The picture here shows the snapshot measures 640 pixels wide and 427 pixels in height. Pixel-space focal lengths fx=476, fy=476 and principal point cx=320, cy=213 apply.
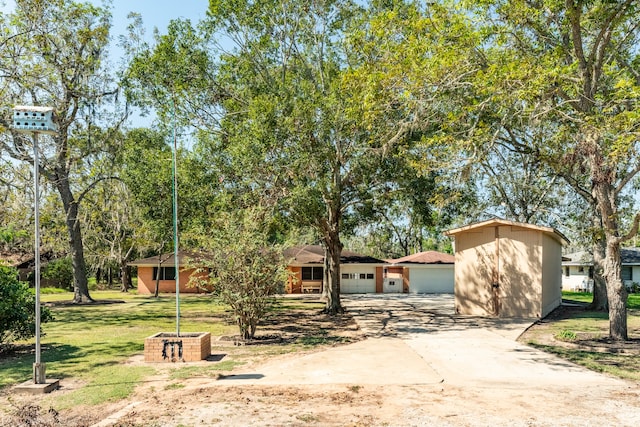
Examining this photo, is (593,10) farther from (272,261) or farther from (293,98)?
(272,261)

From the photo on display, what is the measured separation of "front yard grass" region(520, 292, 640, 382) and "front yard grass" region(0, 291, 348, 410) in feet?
20.0

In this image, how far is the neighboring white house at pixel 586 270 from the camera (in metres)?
36.0

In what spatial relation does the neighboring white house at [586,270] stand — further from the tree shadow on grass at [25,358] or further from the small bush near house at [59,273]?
the small bush near house at [59,273]

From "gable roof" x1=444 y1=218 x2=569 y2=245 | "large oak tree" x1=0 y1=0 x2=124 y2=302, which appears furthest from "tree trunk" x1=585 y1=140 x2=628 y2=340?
"large oak tree" x1=0 y1=0 x2=124 y2=302

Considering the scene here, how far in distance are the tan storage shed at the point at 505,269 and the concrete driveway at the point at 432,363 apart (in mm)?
3333

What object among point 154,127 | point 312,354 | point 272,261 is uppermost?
point 154,127

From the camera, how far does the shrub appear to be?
412 inches

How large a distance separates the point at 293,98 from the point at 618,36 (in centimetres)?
907

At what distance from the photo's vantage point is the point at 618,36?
1249 cm

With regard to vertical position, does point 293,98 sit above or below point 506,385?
above

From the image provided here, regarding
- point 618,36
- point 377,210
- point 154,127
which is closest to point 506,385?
point 618,36

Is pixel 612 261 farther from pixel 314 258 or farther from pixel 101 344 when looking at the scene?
pixel 314 258

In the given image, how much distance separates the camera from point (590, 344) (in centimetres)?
1171

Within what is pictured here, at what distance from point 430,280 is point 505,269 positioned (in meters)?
16.5
